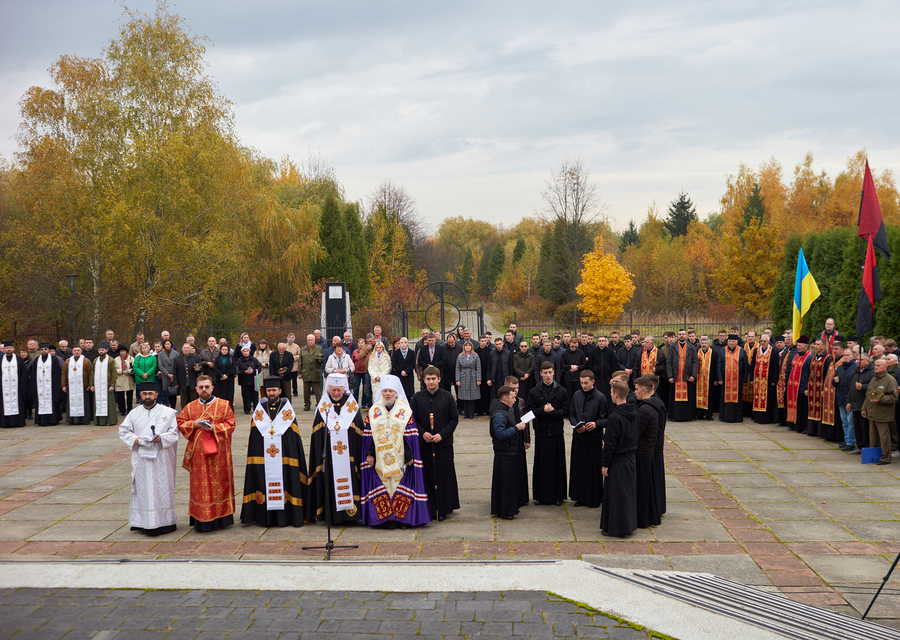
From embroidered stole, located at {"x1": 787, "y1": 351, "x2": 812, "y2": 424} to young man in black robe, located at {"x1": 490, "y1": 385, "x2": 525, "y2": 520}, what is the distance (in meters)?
6.96

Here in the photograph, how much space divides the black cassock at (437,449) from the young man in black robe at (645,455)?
1.94 metres

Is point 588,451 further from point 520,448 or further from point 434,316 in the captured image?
point 434,316

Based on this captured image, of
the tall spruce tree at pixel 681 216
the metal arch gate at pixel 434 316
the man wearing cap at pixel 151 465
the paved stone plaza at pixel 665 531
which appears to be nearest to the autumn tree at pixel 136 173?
→ the metal arch gate at pixel 434 316

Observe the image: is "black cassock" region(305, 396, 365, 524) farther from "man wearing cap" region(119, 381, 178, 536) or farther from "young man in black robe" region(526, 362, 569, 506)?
"young man in black robe" region(526, 362, 569, 506)

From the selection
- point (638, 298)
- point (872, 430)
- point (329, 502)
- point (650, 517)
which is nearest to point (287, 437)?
point (329, 502)

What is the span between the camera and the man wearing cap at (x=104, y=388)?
13.3 meters

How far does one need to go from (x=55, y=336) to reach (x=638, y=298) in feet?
94.3

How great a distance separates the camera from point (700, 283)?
3859cm

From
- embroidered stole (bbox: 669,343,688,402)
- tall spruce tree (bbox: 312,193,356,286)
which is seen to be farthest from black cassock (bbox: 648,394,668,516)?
tall spruce tree (bbox: 312,193,356,286)

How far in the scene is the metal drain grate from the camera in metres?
4.33

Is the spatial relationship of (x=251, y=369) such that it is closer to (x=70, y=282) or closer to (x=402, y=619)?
(x=70, y=282)

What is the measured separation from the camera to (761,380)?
1266 centimetres

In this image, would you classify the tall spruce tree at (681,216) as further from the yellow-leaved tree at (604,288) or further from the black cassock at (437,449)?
the black cassock at (437,449)

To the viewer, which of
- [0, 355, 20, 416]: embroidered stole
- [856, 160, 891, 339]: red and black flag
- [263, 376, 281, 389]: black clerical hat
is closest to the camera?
[263, 376, 281, 389]: black clerical hat
